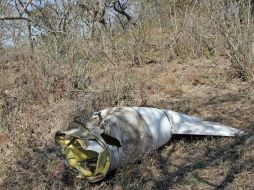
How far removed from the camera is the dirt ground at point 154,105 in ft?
13.4

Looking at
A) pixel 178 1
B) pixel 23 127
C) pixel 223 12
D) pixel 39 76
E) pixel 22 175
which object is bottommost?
pixel 22 175

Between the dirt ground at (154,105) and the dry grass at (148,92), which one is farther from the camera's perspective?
the dry grass at (148,92)

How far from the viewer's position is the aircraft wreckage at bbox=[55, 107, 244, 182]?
4129mm

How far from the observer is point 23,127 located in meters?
5.57

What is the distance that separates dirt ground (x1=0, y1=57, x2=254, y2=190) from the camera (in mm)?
4070

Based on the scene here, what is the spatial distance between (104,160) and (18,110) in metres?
2.69

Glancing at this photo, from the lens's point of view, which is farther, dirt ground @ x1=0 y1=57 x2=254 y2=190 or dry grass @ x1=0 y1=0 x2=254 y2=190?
dry grass @ x1=0 y1=0 x2=254 y2=190

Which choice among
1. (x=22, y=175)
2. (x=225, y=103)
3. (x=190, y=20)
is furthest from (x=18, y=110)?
(x=190, y=20)

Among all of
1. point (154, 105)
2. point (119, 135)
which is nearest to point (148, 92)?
point (154, 105)

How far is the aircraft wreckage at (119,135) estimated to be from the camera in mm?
4129

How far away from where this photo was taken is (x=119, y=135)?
4.24 metres

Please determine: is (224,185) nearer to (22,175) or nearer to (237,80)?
(22,175)

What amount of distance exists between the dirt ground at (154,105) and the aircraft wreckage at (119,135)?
4.3 inches

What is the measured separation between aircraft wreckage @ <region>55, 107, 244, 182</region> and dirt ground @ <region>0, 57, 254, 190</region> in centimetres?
11
